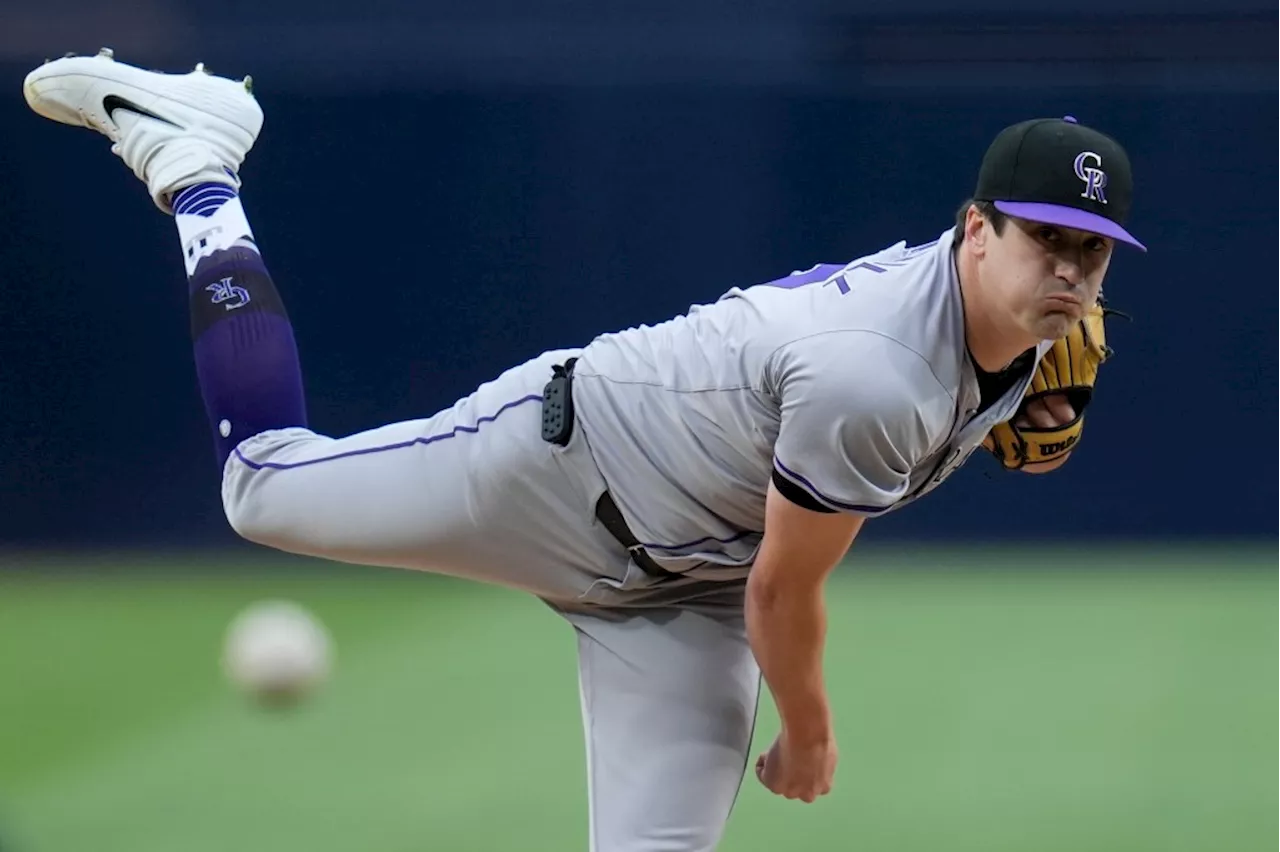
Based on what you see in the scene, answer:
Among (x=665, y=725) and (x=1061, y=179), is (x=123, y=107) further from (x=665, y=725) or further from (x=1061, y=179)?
(x=1061, y=179)

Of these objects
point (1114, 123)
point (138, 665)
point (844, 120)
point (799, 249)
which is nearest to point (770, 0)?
point (844, 120)

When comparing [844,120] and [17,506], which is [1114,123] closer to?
[844,120]

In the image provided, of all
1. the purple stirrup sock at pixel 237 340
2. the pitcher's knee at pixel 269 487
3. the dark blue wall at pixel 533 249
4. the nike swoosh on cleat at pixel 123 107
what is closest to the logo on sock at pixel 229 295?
the purple stirrup sock at pixel 237 340

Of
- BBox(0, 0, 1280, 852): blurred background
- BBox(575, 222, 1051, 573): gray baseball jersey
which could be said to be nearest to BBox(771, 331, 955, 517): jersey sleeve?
BBox(575, 222, 1051, 573): gray baseball jersey

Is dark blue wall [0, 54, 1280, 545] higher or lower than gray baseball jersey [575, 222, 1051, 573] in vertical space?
lower

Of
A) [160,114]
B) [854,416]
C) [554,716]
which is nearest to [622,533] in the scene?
[854,416]

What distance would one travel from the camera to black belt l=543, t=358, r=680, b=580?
9.72 ft

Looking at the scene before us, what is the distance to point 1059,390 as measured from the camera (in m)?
2.99

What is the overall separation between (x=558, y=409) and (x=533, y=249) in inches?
172

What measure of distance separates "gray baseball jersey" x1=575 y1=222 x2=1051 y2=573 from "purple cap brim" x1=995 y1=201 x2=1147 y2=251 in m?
0.18

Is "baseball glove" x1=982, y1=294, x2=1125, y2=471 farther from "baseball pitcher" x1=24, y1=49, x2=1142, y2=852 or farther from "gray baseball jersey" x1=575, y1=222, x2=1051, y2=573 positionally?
"gray baseball jersey" x1=575, y1=222, x2=1051, y2=573

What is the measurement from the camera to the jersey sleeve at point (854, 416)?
2455 millimetres

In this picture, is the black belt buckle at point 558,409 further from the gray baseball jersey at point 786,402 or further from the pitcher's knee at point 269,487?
the pitcher's knee at point 269,487

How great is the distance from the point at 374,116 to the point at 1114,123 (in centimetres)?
326
